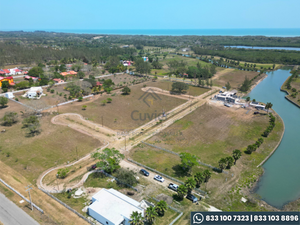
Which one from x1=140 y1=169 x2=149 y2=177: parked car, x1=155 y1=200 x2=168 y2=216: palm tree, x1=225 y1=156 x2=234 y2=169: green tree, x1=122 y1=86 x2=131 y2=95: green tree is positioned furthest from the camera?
x1=122 y1=86 x2=131 y2=95: green tree

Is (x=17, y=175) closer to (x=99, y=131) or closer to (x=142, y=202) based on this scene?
(x=99, y=131)

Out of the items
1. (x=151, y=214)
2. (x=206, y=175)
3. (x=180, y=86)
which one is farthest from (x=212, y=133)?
(x=180, y=86)

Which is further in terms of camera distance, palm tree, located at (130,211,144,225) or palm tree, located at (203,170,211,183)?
palm tree, located at (203,170,211,183)

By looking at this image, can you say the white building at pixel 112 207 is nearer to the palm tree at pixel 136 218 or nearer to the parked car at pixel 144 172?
the palm tree at pixel 136 218

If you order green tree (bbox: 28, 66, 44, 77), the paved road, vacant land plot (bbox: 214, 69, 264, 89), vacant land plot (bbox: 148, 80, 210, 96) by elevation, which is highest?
green tree (bbox: 28, 66, 44, 77)

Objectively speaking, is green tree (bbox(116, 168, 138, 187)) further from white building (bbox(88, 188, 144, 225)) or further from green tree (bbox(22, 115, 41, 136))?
green tree (bbox(22, 115, 41, 136))

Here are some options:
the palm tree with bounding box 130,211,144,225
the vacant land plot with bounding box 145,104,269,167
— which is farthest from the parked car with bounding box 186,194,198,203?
the vacant land plot with bounding box 145,104,269,167

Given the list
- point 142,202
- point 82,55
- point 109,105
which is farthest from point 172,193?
point 82,55
